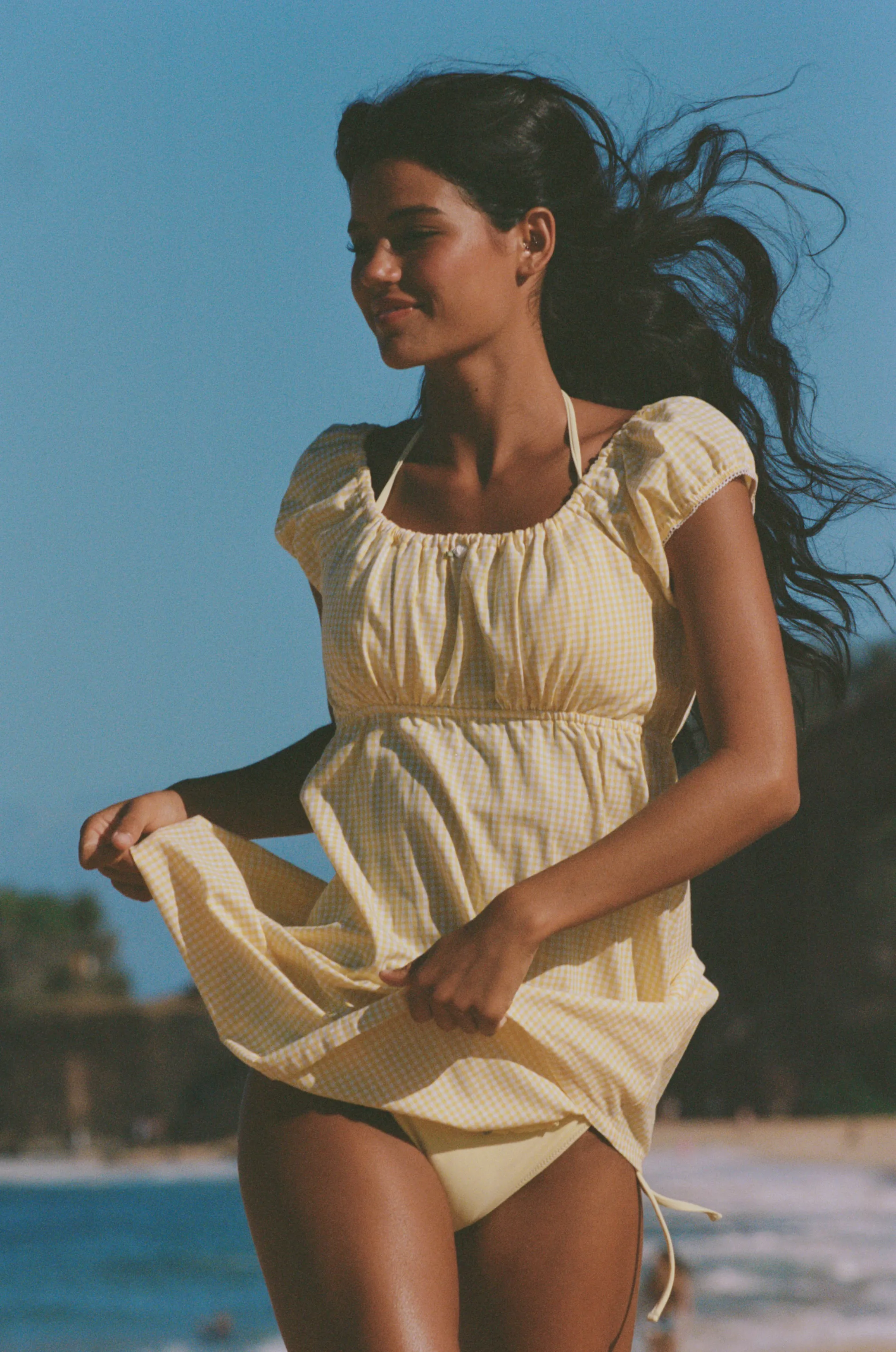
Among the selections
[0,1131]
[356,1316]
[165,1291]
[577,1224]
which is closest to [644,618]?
[577,1224]

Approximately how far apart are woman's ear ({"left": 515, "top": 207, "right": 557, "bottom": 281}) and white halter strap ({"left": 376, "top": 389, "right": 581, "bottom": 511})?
157 mm

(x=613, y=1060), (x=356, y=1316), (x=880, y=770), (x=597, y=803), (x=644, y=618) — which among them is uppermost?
(x=644, y=618)

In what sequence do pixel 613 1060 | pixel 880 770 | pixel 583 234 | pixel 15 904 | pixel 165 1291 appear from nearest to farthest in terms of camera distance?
pixel 613 1060
pixel 583 234
pixel 165 1291
pixel 880 770
pixel 15 904

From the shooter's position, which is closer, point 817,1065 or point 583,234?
point 583,234

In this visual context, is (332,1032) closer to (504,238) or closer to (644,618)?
(644,618)

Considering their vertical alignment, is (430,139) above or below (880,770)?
above

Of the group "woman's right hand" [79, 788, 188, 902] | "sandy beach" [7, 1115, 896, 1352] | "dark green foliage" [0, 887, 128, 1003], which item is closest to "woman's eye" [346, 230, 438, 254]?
"woman's right hand" [79, 788, 188, 902]

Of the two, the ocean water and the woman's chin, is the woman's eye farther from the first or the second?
the ocean water

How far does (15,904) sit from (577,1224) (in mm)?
62689

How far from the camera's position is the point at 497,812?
2.10 metres

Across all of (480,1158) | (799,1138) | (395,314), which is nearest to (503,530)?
(395,314)

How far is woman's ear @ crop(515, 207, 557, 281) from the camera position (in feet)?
7.56

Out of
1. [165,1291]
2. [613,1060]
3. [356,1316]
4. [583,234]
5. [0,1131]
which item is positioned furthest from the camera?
[0,1131]

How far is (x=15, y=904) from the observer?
6266 cm
